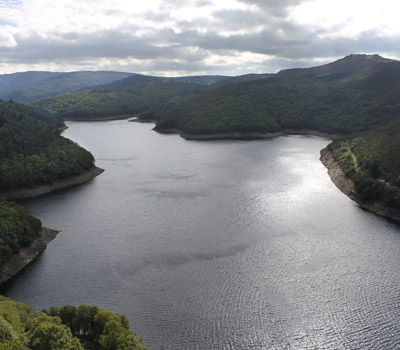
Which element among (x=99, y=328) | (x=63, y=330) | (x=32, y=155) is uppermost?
(x=32, y=155)

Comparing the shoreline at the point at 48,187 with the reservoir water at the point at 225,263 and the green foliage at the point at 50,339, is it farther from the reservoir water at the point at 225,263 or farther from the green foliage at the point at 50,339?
the green foliage at the point at 50,339

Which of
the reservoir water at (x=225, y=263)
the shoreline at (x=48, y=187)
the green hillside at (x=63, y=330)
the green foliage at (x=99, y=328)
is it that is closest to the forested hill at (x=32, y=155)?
the shoreline at (x=48, y=187)

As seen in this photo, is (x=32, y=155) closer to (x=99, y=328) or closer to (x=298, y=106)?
(x=99, y=328)

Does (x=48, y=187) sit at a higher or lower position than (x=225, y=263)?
lower

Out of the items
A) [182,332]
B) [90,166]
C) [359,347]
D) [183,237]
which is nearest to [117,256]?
[183,237]

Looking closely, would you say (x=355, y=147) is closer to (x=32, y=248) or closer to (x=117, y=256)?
(x=117, y=256)

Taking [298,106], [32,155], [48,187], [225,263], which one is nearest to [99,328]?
[225,263]
